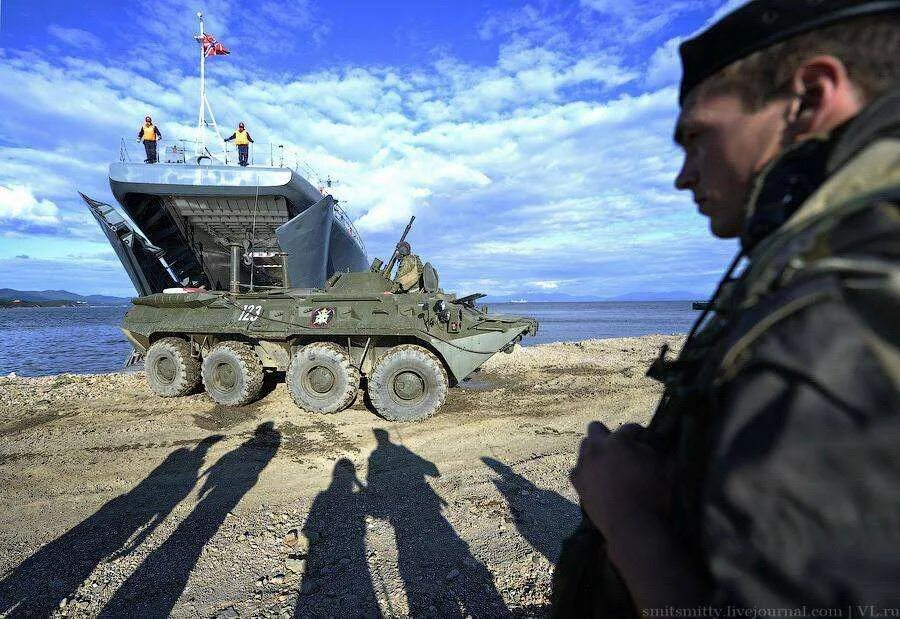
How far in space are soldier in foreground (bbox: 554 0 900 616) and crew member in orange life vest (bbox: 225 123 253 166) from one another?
1553 centimetres

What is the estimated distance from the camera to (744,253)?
997 mm

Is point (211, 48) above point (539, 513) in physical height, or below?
above

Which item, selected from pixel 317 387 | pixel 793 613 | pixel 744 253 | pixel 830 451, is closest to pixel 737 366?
pixel 830 451

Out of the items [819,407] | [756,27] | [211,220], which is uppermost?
[211,220]

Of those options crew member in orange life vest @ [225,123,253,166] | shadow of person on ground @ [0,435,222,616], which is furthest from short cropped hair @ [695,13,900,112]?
crew member in orange life vest @ [225,123,253,166]

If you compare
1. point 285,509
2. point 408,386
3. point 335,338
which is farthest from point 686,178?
point 335,338

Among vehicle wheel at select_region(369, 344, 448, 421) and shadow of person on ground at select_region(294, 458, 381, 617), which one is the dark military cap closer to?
shadow of person on ground at select_region(294, 458, 381, 617)

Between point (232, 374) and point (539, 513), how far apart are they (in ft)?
20.8

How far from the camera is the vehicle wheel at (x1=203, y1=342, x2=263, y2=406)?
27.7 ft

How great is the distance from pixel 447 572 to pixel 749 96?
Answer: 11.1 feet

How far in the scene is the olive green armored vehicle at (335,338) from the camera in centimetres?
758

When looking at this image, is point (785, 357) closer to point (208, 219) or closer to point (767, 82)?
point (767, 82)

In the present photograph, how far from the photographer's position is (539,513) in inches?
166

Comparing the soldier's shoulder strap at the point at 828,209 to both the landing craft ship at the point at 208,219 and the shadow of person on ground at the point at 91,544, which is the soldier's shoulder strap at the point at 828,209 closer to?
the shadow of person on ground at the point at 91,544
